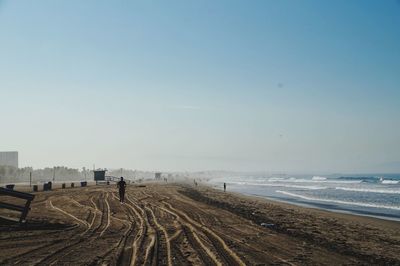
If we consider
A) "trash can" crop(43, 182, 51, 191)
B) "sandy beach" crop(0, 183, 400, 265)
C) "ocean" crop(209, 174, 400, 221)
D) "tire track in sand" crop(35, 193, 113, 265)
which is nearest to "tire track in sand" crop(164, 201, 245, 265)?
"sandy beach" crop(0, 183, 400, 265)

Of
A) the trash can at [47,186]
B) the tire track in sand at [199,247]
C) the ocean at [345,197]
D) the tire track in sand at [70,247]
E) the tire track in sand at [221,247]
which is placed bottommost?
the ocean at [345,197]

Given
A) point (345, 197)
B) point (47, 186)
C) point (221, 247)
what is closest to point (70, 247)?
point (221, 247)

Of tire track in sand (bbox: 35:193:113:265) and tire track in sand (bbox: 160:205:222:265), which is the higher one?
tire track in sand (bbox: 35:193:113:265)

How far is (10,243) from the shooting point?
11.8m

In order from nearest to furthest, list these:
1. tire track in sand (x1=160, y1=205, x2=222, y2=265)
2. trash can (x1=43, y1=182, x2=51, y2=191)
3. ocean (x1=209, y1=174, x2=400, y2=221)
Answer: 1. tire track in sand (x1=160, y1=205, x2=222, y2=265)
2. ocean (x1=209, y1=174, x2=400, y2=221)
3. trash can (x1=43, y1=182, x2=51, y2=191)

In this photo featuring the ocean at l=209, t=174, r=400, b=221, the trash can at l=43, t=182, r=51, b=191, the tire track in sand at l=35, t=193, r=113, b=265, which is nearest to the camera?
the tire track in sand at l=35, t=193, r=113, b=265

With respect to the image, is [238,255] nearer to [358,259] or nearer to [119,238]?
[358,259]

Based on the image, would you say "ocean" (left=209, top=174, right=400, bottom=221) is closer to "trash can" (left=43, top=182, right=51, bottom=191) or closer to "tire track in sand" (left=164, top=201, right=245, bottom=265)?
"tire track in sand" (left=164, top=201, right=245, bottom=265)

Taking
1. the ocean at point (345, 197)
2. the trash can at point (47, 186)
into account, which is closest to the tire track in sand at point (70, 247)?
the ocean at point (345, 197)

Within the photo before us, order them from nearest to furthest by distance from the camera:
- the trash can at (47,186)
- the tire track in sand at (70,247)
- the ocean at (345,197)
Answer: the tire track in sand at (70,247), the ocean at (345,197), the trash can at (47,186)

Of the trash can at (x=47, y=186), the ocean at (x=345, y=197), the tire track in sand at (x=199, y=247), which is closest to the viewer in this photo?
the tire track in sand at (x=199, y=247)

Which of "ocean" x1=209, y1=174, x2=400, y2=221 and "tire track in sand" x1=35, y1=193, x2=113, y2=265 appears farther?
"ocean" x1=209, y1=174, x2=400, y2=221

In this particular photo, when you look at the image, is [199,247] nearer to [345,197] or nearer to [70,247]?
[70,247]

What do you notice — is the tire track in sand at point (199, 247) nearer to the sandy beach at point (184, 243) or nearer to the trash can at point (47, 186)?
the sandy beach at point (184, 243)
